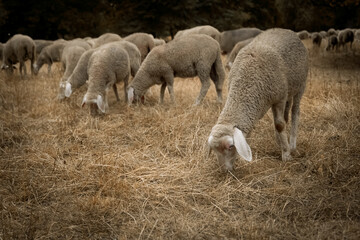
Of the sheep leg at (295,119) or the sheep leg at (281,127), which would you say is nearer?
the sheep leg at (281,127)

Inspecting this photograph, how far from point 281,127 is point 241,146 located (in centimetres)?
85

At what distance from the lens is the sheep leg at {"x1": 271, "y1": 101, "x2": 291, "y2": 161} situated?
370 cm

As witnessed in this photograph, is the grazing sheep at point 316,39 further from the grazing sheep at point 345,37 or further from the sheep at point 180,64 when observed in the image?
the sheep at point 180,64

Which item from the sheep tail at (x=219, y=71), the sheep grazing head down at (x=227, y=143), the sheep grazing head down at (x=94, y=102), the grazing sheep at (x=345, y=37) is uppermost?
the sheep grazing head down at (x=227, y=143)

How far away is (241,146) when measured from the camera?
316cm

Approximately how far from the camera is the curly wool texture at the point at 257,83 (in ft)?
11.4

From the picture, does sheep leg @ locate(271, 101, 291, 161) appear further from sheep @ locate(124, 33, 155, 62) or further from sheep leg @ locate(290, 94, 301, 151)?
sheep @ locate(124, 33, 155, 62)

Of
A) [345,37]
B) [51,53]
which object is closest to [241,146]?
[51,53]

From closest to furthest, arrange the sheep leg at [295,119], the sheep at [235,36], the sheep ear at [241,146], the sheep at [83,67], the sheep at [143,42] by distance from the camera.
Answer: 1. the sheep ear at [241,146]
2. the sheep leg at [295,119]
3. the sheep at [83,67]
4. the sheep at [143,42]
5. the sheep at [235,36]

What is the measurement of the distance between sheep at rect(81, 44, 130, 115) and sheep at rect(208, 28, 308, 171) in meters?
2.90

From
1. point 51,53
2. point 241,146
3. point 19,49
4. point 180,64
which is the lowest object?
point 51,53

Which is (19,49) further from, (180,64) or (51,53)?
(180,64)

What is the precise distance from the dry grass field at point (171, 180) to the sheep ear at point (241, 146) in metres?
0.36

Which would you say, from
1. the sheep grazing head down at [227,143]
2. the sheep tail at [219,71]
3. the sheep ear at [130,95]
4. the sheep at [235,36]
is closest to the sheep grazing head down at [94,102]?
the sheep ear at [130,95]
